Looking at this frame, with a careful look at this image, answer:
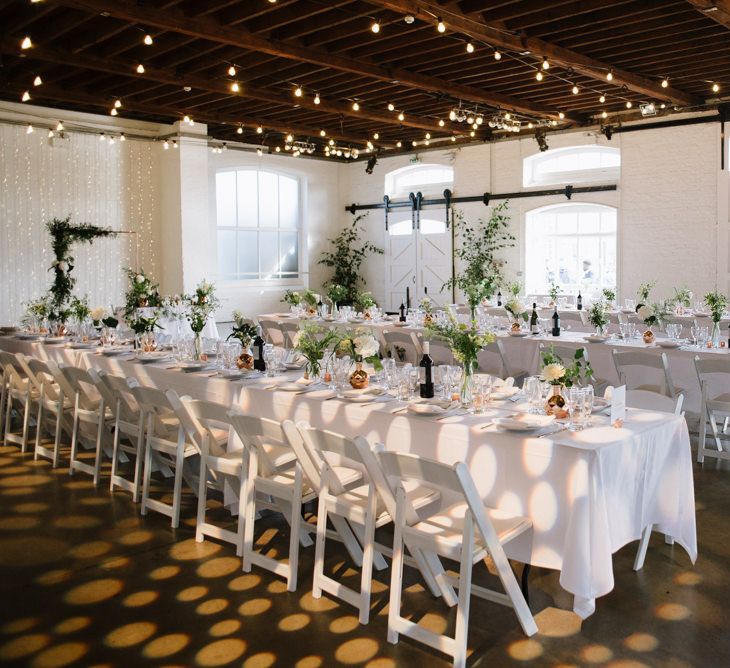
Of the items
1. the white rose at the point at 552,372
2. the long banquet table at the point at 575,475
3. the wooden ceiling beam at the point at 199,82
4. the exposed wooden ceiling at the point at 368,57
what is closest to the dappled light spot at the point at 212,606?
the long banquet table at the point at 575,475

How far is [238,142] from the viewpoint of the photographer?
15.3m

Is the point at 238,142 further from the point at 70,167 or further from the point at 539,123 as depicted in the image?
the point at 539,123

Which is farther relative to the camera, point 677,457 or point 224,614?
point 677,457

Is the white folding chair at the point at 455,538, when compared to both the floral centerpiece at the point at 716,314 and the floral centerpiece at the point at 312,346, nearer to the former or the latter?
the floral centerpiece at the point at 312,346

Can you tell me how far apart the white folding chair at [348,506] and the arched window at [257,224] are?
39.2 ft

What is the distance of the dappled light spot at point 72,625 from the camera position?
3.67m

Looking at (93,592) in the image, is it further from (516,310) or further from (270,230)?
(270,230)

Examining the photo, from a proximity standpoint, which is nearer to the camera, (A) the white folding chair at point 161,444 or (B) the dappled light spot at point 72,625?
(B) the dappled light spot at point 72,625

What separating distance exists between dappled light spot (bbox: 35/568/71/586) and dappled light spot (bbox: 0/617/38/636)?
41 centimetres

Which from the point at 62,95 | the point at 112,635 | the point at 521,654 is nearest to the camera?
the point at 521,654

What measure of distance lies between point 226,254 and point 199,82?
5.81 m

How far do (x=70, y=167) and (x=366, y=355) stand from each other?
31.8 ft

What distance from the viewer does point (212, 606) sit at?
153 inches

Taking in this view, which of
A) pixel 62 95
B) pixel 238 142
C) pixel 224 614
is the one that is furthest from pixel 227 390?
pixel 238 142
